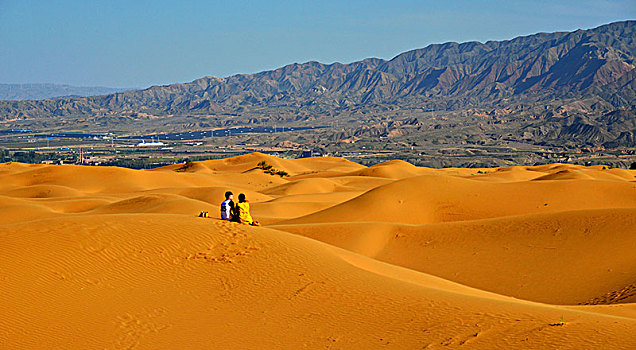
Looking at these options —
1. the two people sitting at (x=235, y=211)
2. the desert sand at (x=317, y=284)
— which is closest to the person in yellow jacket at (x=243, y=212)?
the two people sitting at (x=235, y=211)

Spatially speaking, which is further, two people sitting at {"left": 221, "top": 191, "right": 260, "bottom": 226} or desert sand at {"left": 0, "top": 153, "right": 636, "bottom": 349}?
two people sitting at {"left": 221, "top": 191, "right": 260, "bottom": 226}

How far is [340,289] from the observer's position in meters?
12.9

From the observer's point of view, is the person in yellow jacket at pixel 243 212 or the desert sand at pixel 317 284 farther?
the person in yellow jacket at pixel 243 212

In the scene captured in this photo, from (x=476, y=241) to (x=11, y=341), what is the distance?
610 inches

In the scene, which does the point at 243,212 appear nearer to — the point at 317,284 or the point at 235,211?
the point at 235,211


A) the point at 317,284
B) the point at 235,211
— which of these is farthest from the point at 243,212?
the point at 317,284

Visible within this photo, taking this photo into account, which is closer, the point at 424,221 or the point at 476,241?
the point at 476,241

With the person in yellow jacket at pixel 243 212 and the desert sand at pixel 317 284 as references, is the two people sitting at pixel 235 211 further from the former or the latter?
the desert sand at pixel 317 284

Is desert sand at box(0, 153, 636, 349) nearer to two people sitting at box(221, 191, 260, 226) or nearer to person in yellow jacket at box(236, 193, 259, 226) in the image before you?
two people sitting at box(221, 191, 260, 226)

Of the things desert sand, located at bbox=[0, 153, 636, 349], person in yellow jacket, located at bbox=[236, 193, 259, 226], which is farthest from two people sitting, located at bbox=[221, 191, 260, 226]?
desert sand, located at bbox=[0, 153, 636, 349]

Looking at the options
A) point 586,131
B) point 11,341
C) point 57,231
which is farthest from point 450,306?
point 586,131

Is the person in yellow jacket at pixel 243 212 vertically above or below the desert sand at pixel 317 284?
above

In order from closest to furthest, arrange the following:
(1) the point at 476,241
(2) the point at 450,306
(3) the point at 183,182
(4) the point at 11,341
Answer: (4) the point at 11,341, (2) the point at 450,306, (1) the point at 476,241, (3) the point at 183,182

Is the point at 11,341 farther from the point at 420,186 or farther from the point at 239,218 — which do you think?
the point at 420,186
